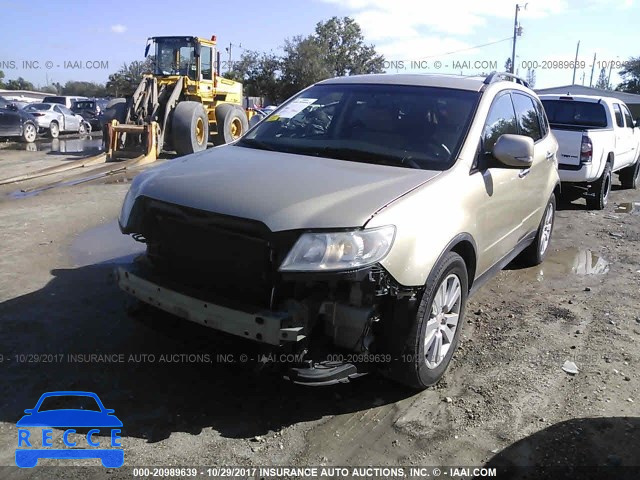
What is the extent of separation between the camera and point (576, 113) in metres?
10.2

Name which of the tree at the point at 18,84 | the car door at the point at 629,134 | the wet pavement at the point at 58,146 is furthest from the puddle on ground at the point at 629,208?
the tree at the point at 18,84

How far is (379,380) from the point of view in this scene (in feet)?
12.0

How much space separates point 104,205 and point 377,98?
19.1 feet

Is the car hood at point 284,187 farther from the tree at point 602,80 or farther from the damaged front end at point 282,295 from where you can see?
the tree at point 602,80

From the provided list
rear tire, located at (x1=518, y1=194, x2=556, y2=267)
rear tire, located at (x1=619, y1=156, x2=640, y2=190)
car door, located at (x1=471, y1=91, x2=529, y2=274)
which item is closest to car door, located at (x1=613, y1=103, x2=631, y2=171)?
rear tire, located at (x1=619, y1=156, x2=640, y2=190)

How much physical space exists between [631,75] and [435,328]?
81370 mm

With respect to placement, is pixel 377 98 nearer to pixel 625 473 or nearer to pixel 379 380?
pixel 379 380

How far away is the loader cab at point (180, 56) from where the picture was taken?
51.5 feet

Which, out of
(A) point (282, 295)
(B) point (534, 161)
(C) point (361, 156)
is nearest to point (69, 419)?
(A) point (282, 295)

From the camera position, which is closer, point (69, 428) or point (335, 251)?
point (335, 251)

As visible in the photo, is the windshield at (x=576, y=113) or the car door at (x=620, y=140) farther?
the car door at (x=620, y=140)

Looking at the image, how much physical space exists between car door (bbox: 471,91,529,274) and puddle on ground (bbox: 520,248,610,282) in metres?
1.36

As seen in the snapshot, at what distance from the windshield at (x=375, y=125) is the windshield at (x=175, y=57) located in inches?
485

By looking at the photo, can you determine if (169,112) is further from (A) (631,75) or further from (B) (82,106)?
(A) (631,75)
